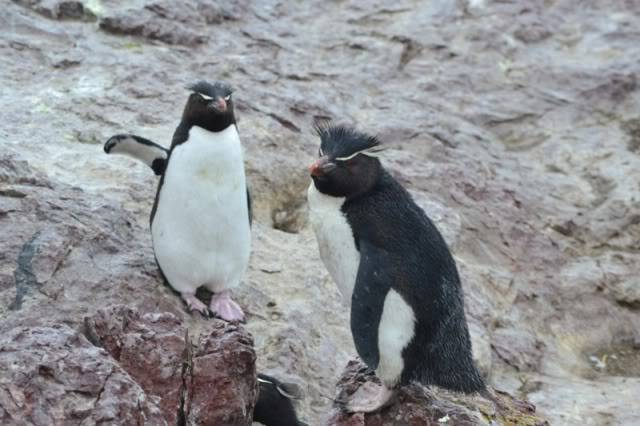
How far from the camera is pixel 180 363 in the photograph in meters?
3.09

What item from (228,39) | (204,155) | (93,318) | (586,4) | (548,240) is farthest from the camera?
(586,4)

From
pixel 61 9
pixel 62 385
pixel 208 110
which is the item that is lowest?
pixel 61 9

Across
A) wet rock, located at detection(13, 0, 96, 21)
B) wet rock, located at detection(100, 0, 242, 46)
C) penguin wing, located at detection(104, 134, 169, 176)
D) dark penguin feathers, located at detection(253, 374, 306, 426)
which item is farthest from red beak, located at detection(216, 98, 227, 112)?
wet rock, located at detection(13, 0, 96, 21)

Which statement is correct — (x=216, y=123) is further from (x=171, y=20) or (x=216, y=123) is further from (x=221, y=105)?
(x=171, y=20)

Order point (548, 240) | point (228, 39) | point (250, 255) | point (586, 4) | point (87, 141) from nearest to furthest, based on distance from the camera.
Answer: point (250, 255), point (87, 141), point (548, 240), point (228, 39), point (586, 4)

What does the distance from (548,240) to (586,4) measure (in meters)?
2.78

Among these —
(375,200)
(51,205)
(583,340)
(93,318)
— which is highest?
(375,200)

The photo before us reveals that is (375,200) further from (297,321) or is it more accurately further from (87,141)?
(87,141)

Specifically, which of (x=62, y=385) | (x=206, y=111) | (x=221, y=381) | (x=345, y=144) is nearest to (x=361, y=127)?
(x=206, y=111)

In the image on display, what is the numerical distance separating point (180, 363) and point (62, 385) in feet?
1.72

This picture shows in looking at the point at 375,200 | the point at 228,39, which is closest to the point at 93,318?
the point at 375,200

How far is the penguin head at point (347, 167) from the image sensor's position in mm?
3266

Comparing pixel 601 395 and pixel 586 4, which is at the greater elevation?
pixel 586 4

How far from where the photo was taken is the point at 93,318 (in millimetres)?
3145
